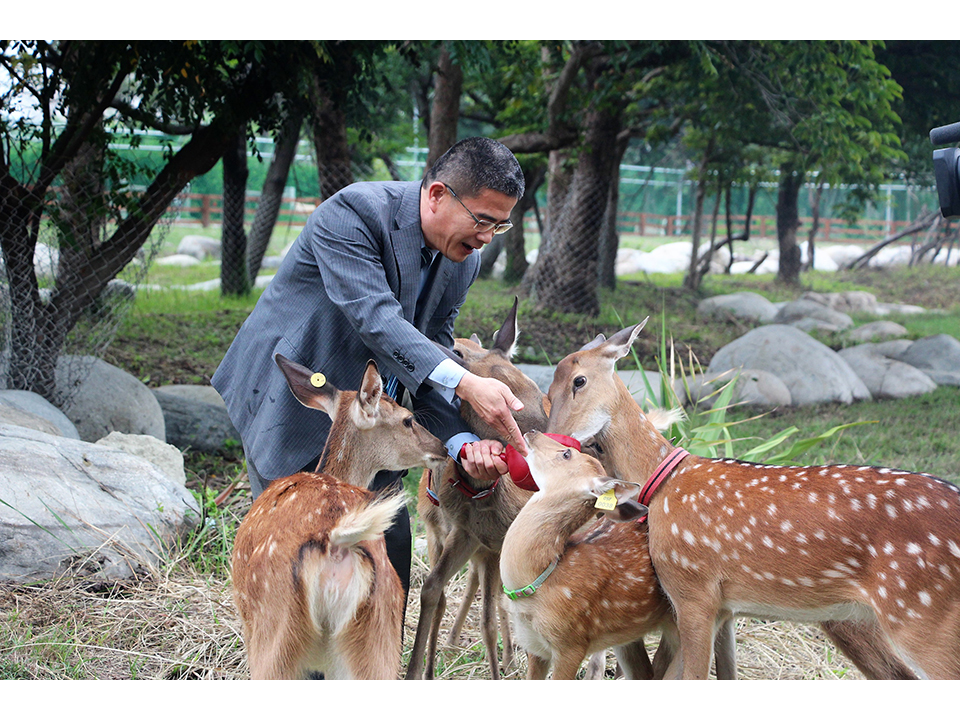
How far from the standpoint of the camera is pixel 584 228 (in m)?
9.29

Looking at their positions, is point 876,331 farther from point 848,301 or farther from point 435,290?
point 435,290

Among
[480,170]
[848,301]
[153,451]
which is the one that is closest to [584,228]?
[153,451]

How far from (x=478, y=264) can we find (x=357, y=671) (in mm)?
1549

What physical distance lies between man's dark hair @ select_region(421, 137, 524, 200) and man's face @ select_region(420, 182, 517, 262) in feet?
0.07

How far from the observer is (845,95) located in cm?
718

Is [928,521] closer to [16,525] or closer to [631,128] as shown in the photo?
[16,525]

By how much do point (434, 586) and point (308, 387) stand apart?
3.01ft

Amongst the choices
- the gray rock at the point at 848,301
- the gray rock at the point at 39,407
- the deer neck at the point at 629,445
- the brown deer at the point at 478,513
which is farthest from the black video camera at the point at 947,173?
the gray rock at the point at 848,301

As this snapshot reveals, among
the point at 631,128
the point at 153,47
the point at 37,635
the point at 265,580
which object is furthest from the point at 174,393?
the point at 631,128

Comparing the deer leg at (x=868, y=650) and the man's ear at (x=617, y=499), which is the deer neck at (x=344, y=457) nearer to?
the man's ear at (x=617, y=499)

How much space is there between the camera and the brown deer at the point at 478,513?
3.03 m

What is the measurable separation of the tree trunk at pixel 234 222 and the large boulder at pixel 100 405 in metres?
3.78

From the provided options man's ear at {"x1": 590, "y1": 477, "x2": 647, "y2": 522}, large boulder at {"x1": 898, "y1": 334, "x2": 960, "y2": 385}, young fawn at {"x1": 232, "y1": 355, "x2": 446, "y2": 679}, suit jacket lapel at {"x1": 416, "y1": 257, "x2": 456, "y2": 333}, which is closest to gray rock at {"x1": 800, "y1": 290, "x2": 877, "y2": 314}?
large boulder at {"x1": 898, "y1": 334, "x2": 960, "y2": 385}

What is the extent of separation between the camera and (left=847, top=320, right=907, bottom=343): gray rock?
409 inches
